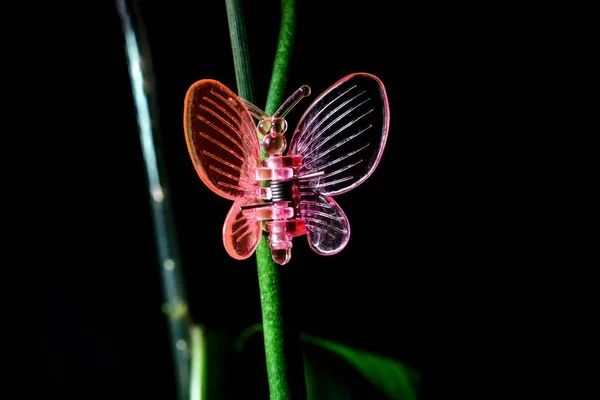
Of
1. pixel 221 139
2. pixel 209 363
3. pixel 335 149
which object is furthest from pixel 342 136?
pixel 209 363

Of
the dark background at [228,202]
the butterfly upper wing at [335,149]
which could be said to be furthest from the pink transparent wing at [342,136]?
the dark background at [228,202]

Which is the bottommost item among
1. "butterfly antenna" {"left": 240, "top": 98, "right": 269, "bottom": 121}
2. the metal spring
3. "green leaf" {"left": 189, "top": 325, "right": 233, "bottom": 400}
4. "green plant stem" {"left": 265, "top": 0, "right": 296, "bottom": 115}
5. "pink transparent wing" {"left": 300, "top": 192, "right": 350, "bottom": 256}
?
"green leaf" {"left": 189, "top": 325, "right": 233, "bottom": 400}

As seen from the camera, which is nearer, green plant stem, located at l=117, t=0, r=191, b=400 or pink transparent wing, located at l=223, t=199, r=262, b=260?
pink transparent wing, located at l=223, t=199, r=262, b=260

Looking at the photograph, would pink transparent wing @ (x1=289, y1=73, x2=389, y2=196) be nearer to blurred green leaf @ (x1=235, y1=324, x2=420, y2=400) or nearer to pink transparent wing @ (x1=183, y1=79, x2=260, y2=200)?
pink transparent wing @ (x1=183, y1=79, x2=260, y2=200)

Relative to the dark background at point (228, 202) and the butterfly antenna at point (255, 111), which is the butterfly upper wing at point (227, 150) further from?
the dark background at point (228, 202)

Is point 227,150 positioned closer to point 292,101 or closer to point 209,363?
point 292,101

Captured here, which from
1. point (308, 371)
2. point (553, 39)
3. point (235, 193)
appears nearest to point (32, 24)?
point (235, 193)

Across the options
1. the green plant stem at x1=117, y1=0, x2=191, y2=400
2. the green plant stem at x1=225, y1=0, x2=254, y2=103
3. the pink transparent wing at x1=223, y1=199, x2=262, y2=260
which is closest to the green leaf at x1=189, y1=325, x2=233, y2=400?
the green plant stem at x1=117, y1=0, x2=191, y2=400
